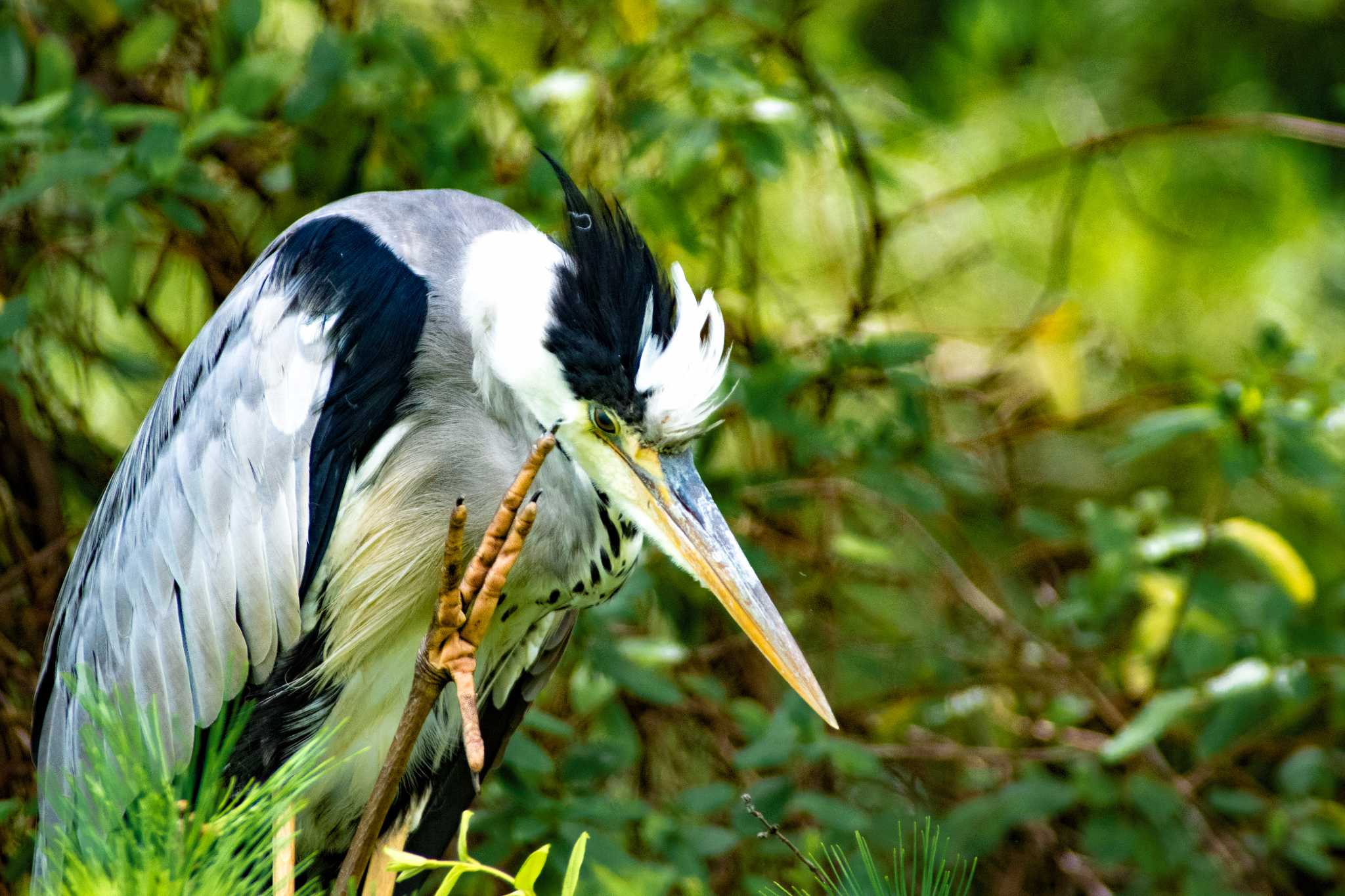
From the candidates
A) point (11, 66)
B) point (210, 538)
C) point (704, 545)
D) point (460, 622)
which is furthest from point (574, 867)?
point (11, 66)

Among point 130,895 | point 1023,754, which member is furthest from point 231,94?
point 1023,754

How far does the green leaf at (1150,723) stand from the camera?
7.74 ft

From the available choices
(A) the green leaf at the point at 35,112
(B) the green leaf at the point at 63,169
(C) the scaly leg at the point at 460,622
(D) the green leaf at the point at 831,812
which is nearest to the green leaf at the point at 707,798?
(D) the green leaf at the point at 831,812

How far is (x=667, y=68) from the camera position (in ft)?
9.57

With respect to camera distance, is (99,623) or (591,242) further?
(99,623)

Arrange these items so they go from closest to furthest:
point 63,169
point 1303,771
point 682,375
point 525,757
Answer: point 682,375 → point 63,169 → point 525,757 → point 1303,771

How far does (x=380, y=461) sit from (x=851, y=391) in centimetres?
113

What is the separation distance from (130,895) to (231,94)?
1.61 m

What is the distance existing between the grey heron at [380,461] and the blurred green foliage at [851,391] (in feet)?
0.99

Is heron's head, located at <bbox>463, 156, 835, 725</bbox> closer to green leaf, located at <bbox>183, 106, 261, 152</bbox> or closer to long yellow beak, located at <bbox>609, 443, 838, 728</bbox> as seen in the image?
long yellow beak, located at <bbox>609, 443, 838, 728</bbox>

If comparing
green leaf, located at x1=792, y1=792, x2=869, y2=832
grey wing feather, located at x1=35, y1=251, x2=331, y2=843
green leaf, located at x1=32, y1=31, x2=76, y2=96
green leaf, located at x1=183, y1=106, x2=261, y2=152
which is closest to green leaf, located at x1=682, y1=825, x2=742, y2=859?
green leaf, located at x1=792, y1=792, x2=869, y2=832

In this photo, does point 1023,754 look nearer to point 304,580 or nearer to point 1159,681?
point 1159,681

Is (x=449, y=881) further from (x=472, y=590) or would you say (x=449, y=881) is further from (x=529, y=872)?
(x=472, y=590)

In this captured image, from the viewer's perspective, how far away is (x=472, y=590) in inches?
51.1
